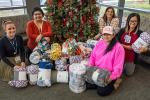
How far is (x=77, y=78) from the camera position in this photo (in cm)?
249

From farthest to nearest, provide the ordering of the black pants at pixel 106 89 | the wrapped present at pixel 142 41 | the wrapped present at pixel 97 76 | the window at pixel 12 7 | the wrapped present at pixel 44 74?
the window at pixel 12 7 → the wrapped present at pixel 142 41 → the wrapped present at pixel 44 74 → the black pants at pixel 106 89 → the wrapped present at pixel 97 76

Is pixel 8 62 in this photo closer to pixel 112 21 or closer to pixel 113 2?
pixel 112 21

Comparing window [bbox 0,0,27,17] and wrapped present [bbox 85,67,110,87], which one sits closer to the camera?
wrapped present [bbox 85,67,110,87]

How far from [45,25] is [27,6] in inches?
67.0

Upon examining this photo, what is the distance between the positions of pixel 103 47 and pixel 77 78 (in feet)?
1.67

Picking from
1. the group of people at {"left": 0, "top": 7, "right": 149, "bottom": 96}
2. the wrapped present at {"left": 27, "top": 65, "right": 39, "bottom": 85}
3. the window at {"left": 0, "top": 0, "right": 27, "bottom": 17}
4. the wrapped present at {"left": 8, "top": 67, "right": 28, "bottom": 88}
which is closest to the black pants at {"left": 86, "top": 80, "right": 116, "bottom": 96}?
the group of people at {"left": 0, "top": 7, "right": 149, "bottom": 96}

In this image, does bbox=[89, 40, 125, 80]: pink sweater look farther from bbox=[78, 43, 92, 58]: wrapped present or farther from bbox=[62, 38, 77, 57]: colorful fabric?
bbox=[62, 38, 77, 57]: colorful fabric

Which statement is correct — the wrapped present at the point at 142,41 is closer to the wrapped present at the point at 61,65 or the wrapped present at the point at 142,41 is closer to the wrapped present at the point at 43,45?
the wrapped present at the point at 61,65

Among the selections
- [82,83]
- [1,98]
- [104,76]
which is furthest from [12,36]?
[104,76]

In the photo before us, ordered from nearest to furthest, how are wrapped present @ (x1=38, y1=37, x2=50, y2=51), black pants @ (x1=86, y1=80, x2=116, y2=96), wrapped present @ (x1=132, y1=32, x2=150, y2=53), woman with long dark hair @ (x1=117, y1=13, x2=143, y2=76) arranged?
black pants @ (x1=86, y1=80, x2=116, y2=96) → wrapped present @ (x1=132, y1=32, x2=150, y2=53) → woman with long dark hair @ (x1=117, y1=13, x2=143, y2=76) → wrapped present @ (x1=38, y1=37, x2=50, y2=51)

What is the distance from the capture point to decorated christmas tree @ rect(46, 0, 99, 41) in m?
3.34

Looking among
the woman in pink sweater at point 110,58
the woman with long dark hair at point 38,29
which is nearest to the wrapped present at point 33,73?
the woman with long dark hair at point 38,29

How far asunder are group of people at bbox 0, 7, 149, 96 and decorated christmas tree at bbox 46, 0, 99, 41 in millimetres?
165

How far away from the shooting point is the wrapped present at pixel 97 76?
92.8 inches
